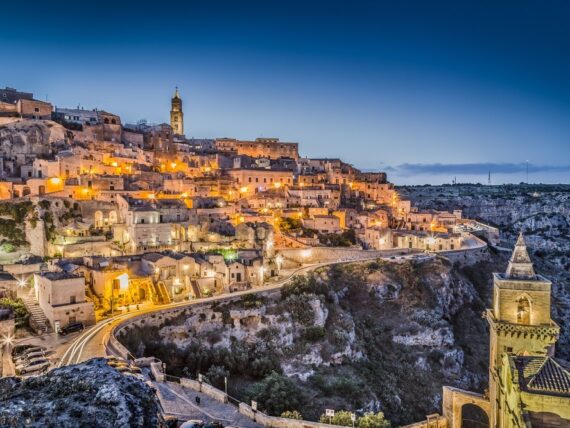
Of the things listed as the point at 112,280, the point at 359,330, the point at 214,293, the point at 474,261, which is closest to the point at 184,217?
the point at 214,293

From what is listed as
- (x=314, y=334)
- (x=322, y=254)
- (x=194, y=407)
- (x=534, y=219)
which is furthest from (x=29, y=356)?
(x=534, y=219)

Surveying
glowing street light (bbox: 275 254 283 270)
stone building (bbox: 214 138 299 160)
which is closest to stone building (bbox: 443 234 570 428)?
glowing street light (bbox: 275 254 283 270)

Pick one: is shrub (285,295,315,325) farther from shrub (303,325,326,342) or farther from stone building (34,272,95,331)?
stone building (34,272,95,331)

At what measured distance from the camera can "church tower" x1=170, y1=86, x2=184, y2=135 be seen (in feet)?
347

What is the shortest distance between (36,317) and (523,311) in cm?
2939

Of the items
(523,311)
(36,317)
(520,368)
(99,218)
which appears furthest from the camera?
(99,218)

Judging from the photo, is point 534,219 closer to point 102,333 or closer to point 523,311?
point 523,311

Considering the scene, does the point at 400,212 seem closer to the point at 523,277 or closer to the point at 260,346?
the point at 260,346

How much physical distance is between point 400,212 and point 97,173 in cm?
4606

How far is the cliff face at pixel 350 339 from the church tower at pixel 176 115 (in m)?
70.4

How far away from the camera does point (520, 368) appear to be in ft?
53.9

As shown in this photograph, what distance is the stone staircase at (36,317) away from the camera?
92.4ft

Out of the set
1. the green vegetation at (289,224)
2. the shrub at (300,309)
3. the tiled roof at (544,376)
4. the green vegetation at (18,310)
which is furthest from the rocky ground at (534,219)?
the green vegetation at (18,310)

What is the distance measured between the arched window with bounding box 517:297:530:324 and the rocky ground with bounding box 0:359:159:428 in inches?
789
